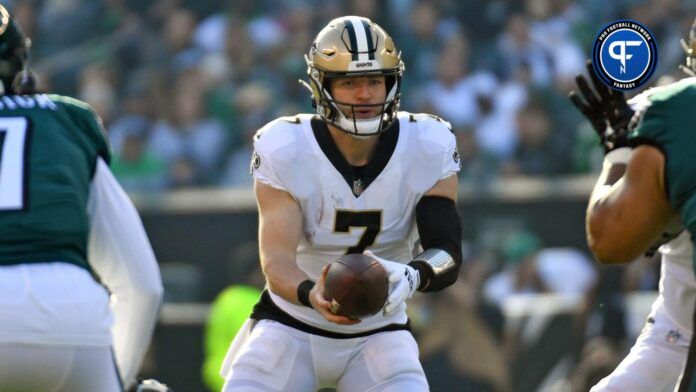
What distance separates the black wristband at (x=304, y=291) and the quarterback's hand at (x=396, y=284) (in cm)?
26

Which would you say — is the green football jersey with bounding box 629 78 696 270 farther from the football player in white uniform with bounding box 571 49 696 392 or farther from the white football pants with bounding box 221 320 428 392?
the white football pants with bounding box 221 320 428 392

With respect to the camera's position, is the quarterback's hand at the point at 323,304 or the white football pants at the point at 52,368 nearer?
the white football pants at the point at 52,368

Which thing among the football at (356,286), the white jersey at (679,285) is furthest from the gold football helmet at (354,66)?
the white jersey at (679,285)

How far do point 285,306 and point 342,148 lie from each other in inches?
25.2

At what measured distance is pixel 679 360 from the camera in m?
5.12

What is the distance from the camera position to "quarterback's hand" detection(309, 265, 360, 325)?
4.62 meters

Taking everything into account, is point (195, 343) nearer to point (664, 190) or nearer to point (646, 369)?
point (646, 369)

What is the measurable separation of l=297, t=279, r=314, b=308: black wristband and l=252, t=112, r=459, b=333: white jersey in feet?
0.91

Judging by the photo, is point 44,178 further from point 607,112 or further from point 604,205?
point 607,112

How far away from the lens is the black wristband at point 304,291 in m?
4.79

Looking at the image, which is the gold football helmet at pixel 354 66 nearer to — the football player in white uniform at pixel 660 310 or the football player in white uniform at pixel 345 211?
the football player in white uniform at pixel 345 211

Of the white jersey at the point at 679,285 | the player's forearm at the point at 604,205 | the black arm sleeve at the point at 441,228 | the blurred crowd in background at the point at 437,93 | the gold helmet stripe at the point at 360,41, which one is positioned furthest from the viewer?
the blurred crowd in background at the point at 437,93

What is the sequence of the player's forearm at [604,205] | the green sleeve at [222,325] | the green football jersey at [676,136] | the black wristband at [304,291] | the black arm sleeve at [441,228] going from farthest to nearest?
the green sleeve at [222,325]
the black arm sleeve at [441,228]
the black wristband at [304,291]
the player's forearm at [604,205]
the green football jersey at [676,136]

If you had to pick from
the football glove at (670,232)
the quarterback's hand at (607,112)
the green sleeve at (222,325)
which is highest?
the quarterback's hand at (607,112)
